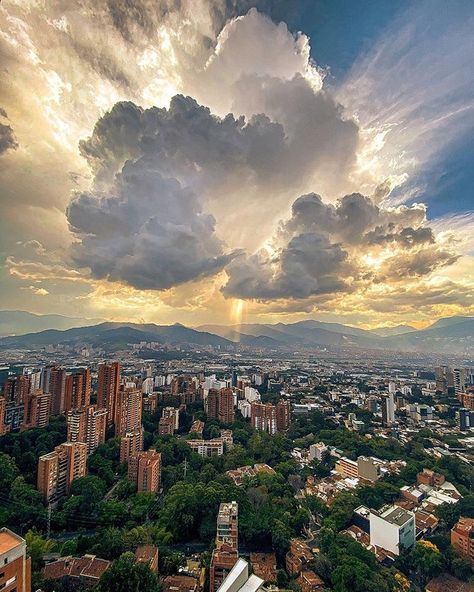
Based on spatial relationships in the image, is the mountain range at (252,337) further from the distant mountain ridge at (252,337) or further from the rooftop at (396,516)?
the rooftop at (396,516)

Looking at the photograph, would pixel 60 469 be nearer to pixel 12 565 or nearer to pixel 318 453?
pixel 12 565

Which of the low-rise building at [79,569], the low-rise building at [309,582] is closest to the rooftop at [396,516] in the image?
the low-rise building at [309,582]

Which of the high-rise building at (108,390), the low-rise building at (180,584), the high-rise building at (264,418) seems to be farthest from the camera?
the high-rise building at (264,418)

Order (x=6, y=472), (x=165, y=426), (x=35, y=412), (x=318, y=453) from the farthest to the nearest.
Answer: (x=165, y=426) → (x=35, y=412) → (x=318, y=453) → (x=6, y=472)

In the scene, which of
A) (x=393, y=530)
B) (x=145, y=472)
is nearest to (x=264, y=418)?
(x=145, y=472)

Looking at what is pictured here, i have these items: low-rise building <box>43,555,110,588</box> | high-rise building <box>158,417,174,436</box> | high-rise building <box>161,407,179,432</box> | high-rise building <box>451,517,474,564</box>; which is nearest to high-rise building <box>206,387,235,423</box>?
high-rise building <box>161,407,179,432</box>

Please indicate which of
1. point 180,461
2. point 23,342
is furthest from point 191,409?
point 23,342

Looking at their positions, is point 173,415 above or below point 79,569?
above
